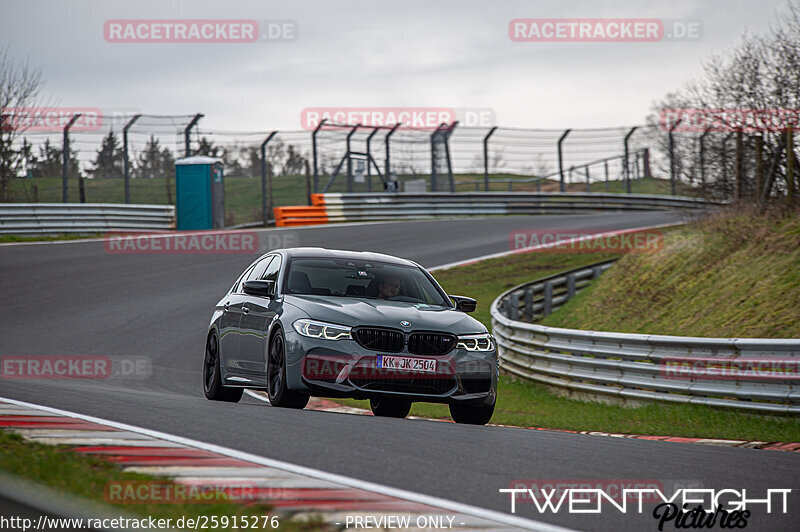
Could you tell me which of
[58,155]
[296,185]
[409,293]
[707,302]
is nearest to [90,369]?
[409,293]

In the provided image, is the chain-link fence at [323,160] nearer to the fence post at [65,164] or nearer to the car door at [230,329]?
the fence post at [65,164]

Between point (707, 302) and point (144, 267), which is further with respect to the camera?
point (144, 267)

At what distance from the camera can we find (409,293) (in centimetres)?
998

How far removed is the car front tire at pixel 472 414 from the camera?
30.1 feet

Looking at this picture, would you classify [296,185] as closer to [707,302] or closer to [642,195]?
[642,195]

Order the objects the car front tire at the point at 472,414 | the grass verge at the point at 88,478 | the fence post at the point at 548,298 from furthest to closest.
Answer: the fence post at the point at 548,298
the car front tire at the point at 472,414
the grass verge at the point at 88,478

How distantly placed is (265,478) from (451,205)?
3068 cm

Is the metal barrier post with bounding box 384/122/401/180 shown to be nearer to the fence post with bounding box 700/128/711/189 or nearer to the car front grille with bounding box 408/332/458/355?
the fence post with bounding box 700/128/711/189

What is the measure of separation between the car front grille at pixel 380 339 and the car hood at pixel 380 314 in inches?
2.0

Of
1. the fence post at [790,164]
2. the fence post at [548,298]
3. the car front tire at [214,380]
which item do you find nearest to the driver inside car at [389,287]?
the car front tire at [214,380]

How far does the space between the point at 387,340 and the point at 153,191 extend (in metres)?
23.7

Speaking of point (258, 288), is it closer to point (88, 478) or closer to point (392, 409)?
point (392, 409)

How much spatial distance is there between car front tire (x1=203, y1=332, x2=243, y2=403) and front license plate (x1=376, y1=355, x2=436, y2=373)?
102 inches

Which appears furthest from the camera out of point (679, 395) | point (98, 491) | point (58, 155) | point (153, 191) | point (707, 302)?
point (153, 191)
